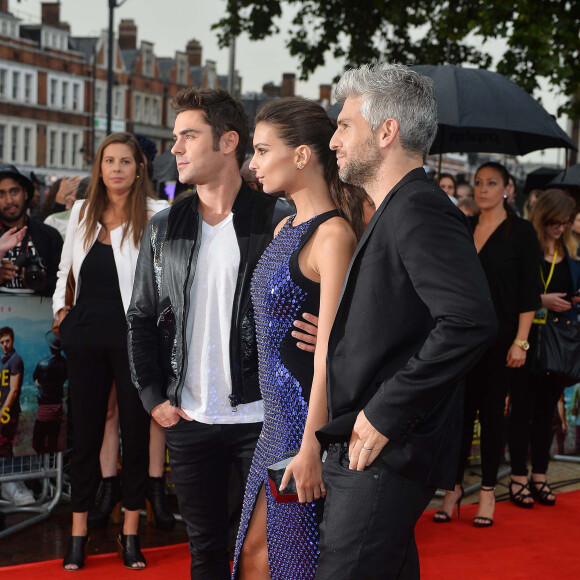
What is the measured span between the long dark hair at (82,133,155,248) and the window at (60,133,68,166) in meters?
59.3

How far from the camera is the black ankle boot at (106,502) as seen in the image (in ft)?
16.4

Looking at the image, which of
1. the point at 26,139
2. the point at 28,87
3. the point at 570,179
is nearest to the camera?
the point at 570,179

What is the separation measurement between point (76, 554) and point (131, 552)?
27 cm

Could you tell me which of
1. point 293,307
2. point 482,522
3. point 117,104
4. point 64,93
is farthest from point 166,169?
point 117,104

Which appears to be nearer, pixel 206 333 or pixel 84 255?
pixel 206 333

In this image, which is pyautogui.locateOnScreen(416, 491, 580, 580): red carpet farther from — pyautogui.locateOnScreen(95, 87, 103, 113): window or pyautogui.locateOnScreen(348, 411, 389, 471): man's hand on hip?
pyautogui.locateOnScreen(95, 87, 103, 113): window

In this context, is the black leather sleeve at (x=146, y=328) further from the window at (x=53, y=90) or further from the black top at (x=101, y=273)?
the window at (x=53, y=90)

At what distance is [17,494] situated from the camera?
17.9ft

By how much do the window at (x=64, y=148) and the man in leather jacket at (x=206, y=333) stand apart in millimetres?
60690

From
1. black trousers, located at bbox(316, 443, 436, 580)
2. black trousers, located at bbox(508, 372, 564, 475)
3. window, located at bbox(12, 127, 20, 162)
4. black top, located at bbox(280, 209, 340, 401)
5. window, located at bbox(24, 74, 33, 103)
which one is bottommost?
black trousers, located at bbox(508, 372, 564, 475)

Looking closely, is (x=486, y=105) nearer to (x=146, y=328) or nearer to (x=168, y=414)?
(x=146, y=328)

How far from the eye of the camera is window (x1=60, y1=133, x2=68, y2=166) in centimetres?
6162

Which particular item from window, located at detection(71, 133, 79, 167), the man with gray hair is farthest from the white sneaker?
window, located at detection(71, 133, 79, 167)

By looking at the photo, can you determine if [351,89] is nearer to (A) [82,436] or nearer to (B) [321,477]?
(B) [321,477]
